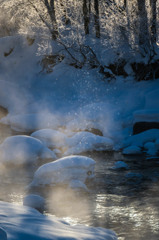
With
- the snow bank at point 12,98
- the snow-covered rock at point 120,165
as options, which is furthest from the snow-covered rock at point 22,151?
the snow bank at point 12,98

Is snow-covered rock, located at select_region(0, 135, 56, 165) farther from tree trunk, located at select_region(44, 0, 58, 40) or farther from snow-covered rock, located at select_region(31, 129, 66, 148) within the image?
tree trunk, located at select_region(44, 0, 58, 40)

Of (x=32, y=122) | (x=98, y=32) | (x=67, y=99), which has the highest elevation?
(x=98, y=32)

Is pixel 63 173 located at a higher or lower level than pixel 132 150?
higher

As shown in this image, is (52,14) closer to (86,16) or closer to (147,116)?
(86,16)

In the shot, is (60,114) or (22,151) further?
(60,114)

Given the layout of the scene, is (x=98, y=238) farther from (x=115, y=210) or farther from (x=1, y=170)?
(x=1, y=170)

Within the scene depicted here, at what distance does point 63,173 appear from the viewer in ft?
24.6

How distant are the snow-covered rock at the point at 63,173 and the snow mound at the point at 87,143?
3107mm

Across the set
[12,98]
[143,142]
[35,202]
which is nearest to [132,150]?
[143,142]

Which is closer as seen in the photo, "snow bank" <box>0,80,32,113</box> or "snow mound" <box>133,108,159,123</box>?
"snow mound" <box>133,108,159,123</box>

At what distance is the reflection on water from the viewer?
5.46 metres

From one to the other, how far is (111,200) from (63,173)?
133 cm

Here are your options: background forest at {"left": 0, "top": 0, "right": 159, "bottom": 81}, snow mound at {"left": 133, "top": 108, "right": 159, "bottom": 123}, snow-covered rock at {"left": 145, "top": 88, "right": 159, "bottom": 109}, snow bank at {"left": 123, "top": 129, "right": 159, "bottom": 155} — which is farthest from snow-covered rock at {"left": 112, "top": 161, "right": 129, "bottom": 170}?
background forest at {"left": 0, "top": 0, "right": 159, "bottom": 81}

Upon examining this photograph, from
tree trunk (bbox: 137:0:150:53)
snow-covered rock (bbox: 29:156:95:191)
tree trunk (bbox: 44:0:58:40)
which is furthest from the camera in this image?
tree trunk (bbox: 44:0:58:40)
